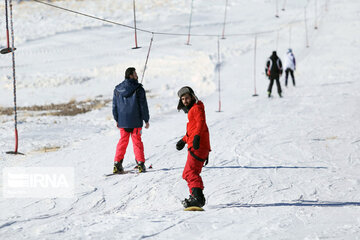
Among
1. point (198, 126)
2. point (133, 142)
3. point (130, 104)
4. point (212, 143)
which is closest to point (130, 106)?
point (130, 104)

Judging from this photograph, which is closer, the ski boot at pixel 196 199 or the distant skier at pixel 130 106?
the ski boot at pixel 196 199

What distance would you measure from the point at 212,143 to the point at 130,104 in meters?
3.19

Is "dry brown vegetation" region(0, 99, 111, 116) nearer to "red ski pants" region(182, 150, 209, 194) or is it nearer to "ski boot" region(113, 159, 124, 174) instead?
"ski boot" region(113, 159, 124, 174)

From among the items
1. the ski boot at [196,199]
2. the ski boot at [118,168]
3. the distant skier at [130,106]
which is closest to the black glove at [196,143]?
the ski boot at [196,199]

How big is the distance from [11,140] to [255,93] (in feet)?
32.6

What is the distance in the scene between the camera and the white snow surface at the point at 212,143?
→ 15.6 feet

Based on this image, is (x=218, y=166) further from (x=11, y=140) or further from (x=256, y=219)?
(x=11, y=140)

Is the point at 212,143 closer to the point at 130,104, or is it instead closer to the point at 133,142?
the point at 133,142

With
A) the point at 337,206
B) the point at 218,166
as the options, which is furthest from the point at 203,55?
the point at 337,206

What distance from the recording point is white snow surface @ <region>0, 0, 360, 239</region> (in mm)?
4742

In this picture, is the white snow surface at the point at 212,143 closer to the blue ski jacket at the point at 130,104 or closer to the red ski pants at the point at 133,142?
the red ski pants at the point at 133,142

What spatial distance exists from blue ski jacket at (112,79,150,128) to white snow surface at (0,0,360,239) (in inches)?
34.1

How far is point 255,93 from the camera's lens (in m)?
17.6

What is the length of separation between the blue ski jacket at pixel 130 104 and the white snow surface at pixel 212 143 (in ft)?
2.84
